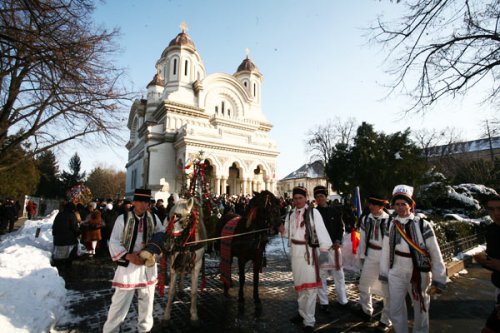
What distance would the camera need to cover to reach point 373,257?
4.51m

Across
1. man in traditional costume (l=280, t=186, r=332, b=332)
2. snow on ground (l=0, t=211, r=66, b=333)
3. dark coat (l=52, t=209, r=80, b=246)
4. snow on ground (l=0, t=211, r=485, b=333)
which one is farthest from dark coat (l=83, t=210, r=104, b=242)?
man in traditional costume (l=280, t=186, r=332, b=332)

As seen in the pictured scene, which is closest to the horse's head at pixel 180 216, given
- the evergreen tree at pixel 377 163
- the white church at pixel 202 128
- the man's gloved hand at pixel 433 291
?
the man's gloved hand at pixel 433 291

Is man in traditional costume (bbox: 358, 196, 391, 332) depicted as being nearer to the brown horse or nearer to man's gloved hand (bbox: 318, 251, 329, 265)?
man's gloved hand (bbox: 318, 251, 329, 265)

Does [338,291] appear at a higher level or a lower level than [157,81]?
lower

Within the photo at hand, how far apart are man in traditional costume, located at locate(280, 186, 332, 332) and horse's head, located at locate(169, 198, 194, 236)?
1.79 metres

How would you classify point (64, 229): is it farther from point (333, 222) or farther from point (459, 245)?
point (459, 245)

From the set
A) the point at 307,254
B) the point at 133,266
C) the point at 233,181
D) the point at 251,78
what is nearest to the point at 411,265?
the point at 307,254

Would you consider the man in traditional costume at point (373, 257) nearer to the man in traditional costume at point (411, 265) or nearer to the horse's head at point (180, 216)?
the man in traditional costume at point (411, 265)

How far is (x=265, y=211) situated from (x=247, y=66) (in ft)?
144

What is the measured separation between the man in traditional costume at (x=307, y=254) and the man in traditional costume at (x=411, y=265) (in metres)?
0.95

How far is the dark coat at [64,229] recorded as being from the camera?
774cm

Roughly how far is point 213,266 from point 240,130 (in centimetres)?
2982

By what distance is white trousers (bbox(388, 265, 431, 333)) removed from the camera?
3.71m

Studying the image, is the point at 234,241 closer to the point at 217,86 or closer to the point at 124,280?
the point at 124,280
